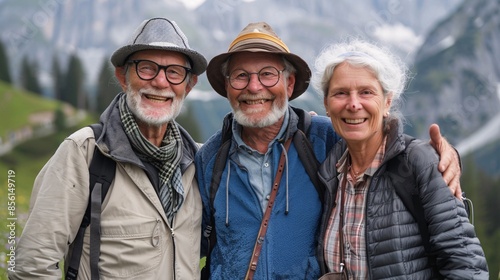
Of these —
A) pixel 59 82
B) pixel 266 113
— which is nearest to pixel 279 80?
pixel 266 113

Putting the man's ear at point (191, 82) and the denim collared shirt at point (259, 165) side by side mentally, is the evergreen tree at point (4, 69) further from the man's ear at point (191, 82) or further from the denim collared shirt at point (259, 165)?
the denim collared shirt at point (259, 165)

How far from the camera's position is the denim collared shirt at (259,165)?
4441 millimetres

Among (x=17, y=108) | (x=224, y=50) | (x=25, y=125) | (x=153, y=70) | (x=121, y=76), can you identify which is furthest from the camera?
(x=224, y=50)

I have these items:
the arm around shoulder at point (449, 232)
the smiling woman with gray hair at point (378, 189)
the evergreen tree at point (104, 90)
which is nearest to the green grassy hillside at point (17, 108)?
the evergreen tree at point (104, 90)

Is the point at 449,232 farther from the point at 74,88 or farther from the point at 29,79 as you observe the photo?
the point at 29,79

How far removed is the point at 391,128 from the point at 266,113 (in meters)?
1.23

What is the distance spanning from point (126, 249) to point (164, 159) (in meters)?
0.85

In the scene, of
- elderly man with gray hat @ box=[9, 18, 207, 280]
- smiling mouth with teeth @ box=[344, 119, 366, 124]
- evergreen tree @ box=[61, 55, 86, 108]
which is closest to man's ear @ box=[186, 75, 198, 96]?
elderly man with gray hat @ box=[9, 18, 207, 280]

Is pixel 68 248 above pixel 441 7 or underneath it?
underneath

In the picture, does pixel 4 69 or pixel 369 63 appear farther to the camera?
pixel 4 69

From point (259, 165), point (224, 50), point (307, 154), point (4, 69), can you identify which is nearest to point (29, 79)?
point (4, 69)

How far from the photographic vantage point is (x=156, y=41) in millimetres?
4438

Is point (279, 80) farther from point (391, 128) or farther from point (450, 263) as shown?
point (450, 263)

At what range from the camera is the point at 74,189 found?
12.9 ft
